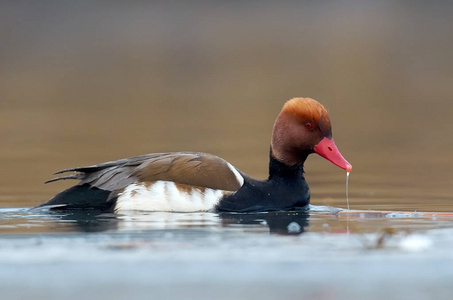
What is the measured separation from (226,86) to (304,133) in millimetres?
14797

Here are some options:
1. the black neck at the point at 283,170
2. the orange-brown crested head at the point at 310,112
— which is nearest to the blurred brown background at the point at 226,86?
the black neck at the point at 283,170

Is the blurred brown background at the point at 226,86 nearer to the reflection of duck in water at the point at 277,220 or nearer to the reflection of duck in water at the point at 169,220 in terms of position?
the reflection of duck in water at the point at 277,220

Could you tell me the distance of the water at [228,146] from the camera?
6.99 m

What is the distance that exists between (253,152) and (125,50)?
20820mm

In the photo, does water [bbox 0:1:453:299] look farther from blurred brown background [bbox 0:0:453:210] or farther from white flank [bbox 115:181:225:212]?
white flank [bbox 115:181:225:212]

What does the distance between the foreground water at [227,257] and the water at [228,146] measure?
0.8 inches

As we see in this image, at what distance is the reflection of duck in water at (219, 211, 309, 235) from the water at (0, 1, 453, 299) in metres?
0.03

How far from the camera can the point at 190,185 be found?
9.66m

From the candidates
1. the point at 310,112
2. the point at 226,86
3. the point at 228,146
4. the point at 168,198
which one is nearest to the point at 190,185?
the point at 168,198

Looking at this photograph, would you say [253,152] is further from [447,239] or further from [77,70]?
[77,70]

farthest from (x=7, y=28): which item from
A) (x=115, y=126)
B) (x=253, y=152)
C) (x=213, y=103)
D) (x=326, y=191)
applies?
(x=326, y=191)

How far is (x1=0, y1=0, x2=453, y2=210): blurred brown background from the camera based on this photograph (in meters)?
13.2

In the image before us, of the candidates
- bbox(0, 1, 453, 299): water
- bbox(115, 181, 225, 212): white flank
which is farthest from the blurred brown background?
bbox(115, 181, 225, 212): white flank

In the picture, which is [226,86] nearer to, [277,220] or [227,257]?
[277,220]
